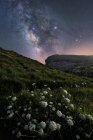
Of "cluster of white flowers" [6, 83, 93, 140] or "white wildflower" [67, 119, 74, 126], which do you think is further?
"white wildflower" [67, 119, 74, 126]

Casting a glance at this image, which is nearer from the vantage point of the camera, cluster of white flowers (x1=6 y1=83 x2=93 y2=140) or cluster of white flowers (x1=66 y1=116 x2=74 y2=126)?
cluster of white flowers (x1=6 y1=83 x2=93 y2=140)

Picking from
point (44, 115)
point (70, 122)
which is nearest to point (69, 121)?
point (70, 122)

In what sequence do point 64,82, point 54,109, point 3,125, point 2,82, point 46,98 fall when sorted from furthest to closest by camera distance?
1. point 64,82
2. point 2,82
3. point 46,98
4. point 3,125
5. point 54,109

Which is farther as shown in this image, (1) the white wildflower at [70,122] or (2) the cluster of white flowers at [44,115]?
(1) the white wildflower at [70,122]

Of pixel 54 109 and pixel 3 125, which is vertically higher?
pixel 54 109

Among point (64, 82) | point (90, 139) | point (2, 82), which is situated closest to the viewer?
point (90, 139)

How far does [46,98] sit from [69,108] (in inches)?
72.7

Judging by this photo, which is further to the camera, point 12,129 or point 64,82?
point 64,82

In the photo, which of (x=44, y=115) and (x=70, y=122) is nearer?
(x=70, y=122)

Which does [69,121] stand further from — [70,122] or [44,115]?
[44,115]

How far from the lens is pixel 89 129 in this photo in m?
11.1

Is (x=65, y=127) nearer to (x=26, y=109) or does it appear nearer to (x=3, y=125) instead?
(x=26, y=109)

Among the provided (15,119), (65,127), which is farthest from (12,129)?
(65,127)

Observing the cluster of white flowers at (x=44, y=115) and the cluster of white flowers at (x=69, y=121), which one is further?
the cluster of white flowers at (x=69, y=121)
